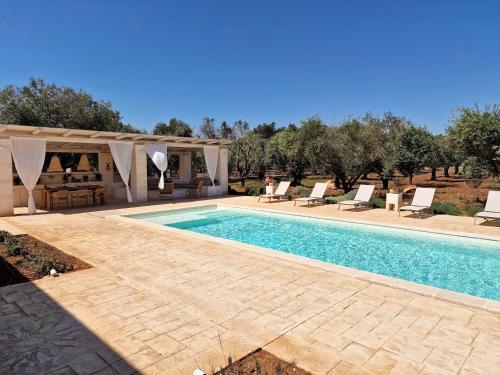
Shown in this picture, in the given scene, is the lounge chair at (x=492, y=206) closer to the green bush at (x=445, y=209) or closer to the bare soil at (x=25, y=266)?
the green bush at (x=445, y=209)

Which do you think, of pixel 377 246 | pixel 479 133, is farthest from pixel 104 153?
pixel 479 133

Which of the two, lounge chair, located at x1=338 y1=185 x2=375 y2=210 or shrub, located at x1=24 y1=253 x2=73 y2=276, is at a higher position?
lounge chair, located at x1=338 y1=185 x2=375 y2=210

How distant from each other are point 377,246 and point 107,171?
46.2ft

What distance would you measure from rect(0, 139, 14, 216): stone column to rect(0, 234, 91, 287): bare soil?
5.18 meters

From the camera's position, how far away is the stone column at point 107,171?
17.2 meters

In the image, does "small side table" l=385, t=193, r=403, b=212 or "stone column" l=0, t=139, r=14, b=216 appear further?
"small side table" l=385, t=193, r=403, b=212

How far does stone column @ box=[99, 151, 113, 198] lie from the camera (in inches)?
678

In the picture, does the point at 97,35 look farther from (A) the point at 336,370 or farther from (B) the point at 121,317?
(A) the point at 336,370

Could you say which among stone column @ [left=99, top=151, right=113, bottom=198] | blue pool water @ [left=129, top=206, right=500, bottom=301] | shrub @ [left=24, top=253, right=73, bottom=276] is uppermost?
stone column @ [left=99, top=151, right=113, bottom=198]

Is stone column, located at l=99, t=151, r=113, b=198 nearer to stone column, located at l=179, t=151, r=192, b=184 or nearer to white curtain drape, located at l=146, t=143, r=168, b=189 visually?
white curtain drape, located at l=146, t=143, r=168, b=189

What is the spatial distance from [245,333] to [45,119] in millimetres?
23650

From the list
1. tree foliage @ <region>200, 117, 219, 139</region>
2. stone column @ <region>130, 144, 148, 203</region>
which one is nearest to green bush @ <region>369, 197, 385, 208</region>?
stone column @ <region>130, 144, 148, 203</region>

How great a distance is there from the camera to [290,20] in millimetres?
16594

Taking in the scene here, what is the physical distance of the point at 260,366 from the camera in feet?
9.55
